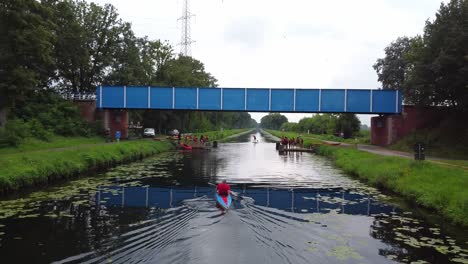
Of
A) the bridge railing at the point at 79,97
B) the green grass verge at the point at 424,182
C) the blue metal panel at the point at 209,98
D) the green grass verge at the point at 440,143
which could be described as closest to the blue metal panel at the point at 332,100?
the green grass verge at the point at 440,143

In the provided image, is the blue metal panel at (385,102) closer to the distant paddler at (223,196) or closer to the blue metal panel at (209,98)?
the blue metal panel at (209,98)

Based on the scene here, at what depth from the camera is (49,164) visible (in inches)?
898

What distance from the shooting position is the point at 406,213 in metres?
16.6

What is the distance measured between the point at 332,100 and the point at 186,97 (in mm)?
19294

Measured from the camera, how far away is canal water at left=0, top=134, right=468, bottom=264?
35.3 feet

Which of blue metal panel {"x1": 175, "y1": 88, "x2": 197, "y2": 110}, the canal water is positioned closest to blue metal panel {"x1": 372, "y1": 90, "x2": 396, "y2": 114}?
blue metal panel {"x1": 175, "y1": 88, "x2": 197, "y2": 110}

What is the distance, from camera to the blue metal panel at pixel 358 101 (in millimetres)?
49438

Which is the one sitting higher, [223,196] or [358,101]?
[358,101]

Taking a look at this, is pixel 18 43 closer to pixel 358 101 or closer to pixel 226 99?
pixel 226 99

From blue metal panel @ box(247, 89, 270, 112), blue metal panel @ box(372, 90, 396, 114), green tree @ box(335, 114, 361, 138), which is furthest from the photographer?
green tree @ box(335, 114, 361, 138)

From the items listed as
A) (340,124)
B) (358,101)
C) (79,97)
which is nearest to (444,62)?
(358,101)

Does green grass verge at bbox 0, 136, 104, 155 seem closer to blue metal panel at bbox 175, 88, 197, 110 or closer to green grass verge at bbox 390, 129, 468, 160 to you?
blue metal panel at bbox 175, 88, 197, 110

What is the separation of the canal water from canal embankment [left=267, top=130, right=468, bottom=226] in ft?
3.12

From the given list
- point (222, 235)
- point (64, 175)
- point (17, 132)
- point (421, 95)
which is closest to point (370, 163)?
point (421, 95)
